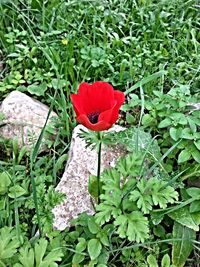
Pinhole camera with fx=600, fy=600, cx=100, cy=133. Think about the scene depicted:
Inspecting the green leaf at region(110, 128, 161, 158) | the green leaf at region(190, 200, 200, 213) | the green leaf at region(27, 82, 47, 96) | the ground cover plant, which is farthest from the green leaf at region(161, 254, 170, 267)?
the green leaf at region(27, 82, 47, 96)

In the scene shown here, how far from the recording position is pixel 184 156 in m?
2.60

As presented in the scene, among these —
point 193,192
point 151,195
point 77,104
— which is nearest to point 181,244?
point 193,192

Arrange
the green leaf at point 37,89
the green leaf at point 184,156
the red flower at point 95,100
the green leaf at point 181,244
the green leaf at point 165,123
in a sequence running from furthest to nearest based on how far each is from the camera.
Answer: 1. the green leaf at point 37,89
2. the green leaf at point 165,123
3. the green leaf at point 184,156
4. the green leaf at point 181,244
5. the red flower at point 95,100

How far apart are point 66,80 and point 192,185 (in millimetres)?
887

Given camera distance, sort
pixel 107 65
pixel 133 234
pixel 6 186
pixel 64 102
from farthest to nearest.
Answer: pixel 107 65
pixel 64 102
pixel 6 186
pixel 133 234

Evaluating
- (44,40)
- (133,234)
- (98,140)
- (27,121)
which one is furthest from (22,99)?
(133,234)

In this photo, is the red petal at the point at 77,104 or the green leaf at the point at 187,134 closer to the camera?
the red petal at the point at 77,104

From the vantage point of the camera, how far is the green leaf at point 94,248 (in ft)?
7.48

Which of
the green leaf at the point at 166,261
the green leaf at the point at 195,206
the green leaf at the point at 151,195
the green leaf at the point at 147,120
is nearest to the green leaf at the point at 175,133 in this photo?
the green leaf at the point at 147,120

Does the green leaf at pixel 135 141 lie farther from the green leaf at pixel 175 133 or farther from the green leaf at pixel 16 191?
the green leaf at pixel 16 191

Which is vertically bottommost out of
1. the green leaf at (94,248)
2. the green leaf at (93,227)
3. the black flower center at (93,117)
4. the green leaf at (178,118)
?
the green leaf at (94,248)

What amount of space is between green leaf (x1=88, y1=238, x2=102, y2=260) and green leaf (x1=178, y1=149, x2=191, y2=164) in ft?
1.79

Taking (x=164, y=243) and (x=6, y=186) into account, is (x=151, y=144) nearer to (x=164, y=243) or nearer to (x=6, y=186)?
(x=164, y=243)

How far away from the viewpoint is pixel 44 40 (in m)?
3.37
